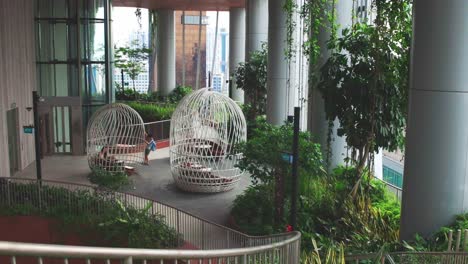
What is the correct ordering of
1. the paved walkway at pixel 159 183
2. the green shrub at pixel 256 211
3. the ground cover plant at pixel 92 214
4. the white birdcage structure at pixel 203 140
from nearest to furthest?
the ground cover plant at pixel 92 214 → the green shrub at pixel 256 211 → the paved walkway at pixel 159 183 → the white birdcage structure at pixel 203 140

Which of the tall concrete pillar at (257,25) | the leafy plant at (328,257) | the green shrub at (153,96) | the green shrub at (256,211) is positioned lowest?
the green shrub at (256,211)

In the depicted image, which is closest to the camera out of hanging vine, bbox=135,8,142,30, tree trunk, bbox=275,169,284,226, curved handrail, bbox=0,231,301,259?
curved handrail, bbox=0,231,301,259

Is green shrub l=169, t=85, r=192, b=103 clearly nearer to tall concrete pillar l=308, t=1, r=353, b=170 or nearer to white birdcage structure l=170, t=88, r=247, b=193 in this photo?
white birdcage structure l=170, t=88, r=247, b=193

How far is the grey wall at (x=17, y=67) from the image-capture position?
14.5 m

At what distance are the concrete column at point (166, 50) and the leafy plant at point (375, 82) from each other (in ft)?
86.6

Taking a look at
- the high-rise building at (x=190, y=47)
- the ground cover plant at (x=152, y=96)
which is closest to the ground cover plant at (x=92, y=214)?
the ground cover plant at (x=152, y=96)

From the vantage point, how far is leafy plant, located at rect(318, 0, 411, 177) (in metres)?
8.84

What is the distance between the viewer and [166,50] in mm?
35281

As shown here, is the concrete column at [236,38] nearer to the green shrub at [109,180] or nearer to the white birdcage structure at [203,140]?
the white birdcage structure at [203,140]

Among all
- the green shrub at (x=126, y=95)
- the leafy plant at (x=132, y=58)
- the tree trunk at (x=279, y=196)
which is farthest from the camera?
the leafy plant at (x=132, y=58)

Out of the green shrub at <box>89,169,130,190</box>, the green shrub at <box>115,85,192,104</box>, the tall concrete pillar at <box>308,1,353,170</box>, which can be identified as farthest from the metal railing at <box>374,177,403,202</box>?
the green shrub at <box>115,85,192,104</box>

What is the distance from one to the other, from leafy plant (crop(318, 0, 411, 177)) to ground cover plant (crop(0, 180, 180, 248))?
12.2ft

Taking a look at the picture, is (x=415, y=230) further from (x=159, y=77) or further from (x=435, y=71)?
(x=159, y=77)

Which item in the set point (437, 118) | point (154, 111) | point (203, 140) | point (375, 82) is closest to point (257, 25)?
point (154, 111)
